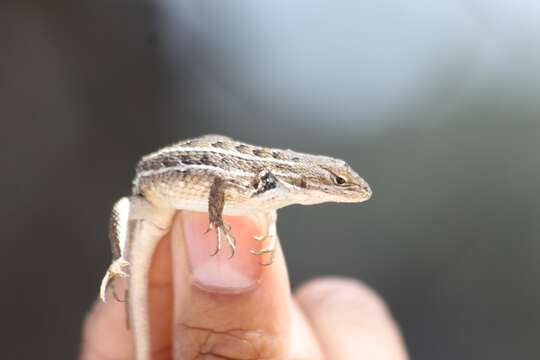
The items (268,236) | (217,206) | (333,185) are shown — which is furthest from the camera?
(268,236)

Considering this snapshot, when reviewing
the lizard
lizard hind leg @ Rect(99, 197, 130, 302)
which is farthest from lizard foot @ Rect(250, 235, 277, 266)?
lizard hind leg @ Rect(99, 197, 130, 302)

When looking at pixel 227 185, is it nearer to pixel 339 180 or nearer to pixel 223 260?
pixel 223 260

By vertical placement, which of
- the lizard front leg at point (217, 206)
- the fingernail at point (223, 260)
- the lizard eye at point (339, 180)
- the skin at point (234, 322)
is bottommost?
the skin at point (234, 322)

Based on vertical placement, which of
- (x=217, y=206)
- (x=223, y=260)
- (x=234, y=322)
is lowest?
(x=234, y=322)

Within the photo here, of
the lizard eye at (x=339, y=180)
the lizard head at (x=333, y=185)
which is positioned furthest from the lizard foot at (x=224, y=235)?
the lizard eye at (x=339, y=180)

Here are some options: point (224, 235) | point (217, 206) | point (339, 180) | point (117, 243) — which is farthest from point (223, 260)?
point (339, 180)

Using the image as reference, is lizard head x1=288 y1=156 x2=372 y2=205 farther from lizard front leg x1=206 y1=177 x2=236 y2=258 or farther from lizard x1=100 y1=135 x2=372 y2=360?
lizard front leg x1=206 y1=177 x2=236 y2=258

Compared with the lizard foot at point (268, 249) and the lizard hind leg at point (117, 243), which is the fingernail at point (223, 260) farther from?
the lizard hind leg at point (117, 243)
